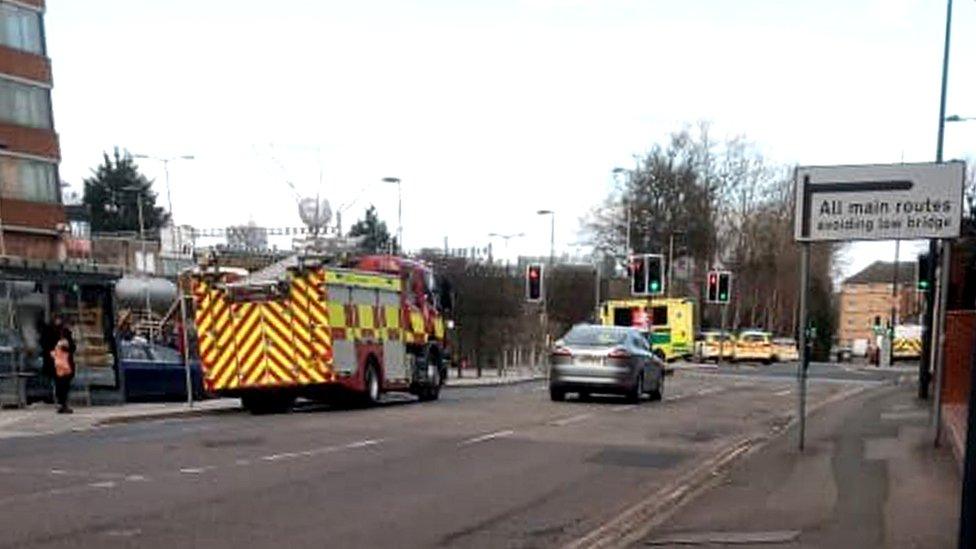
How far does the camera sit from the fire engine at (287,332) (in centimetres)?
2375

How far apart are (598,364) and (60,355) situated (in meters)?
10.2

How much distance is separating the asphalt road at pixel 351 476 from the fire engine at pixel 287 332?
2.73 feet

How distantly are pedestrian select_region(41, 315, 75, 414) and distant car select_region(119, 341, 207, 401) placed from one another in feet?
13.6

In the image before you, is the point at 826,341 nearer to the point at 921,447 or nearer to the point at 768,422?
the point at 768,422

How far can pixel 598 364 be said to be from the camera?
2620 cm

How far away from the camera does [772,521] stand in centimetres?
1089

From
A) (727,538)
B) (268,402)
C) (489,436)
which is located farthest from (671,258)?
(727,538)

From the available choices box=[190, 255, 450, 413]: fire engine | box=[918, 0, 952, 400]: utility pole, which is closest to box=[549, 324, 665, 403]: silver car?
box=[190, 255, 450, 413]: fire engine

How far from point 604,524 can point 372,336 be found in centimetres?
1472

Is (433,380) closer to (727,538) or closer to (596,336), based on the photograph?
(596,336)

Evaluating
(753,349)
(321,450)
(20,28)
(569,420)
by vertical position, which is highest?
(20,28)

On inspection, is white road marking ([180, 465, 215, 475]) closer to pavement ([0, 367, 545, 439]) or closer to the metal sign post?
pavement ([0, 367, 545, 439])

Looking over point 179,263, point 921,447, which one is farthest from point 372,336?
point 179,263

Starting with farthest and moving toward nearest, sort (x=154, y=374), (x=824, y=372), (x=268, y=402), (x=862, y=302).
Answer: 1. (x=862, y=302)
2. (x=824, y=372)
3. (x=154, y=374)
4. (x=268, y=402)
